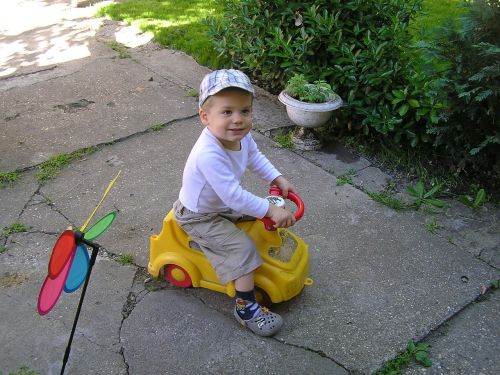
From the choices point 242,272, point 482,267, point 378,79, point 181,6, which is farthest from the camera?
point 181,6

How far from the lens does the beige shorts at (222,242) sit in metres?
2.36

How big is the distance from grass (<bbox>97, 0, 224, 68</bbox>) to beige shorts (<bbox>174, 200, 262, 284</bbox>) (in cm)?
313

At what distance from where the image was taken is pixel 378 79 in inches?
145

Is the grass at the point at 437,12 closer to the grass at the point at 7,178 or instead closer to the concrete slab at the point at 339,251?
the concrete slab at the point at 339,251

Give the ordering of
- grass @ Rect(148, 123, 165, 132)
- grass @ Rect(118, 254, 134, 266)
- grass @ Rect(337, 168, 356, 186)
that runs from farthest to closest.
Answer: grass @ Rect(148, 123, 165, 132) → grass @ Rect(337, 168, 356, 186) → grass @ Rect(118, 254, 134, 266)

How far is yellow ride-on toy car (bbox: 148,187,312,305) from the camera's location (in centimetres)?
246

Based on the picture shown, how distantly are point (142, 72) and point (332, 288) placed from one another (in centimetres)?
335

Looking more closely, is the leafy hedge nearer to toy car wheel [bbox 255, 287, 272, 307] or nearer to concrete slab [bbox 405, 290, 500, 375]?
concrete slab [bbox 405, 290, 500, 375]

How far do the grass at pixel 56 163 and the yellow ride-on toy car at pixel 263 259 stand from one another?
4.39 feet

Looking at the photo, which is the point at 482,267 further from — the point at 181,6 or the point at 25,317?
the point at 181,6

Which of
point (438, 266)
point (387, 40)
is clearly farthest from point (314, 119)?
point (438, 266)

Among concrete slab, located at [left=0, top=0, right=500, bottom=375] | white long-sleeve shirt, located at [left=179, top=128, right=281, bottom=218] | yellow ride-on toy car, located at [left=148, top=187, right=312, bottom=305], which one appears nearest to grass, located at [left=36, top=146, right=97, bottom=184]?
concrete slab, located at [left=0, top=0, right=500, bottom=375]

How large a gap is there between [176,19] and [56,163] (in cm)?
352

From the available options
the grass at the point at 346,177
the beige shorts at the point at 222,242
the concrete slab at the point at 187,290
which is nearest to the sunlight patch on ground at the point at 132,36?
the concrete slab at the point at 187,290
